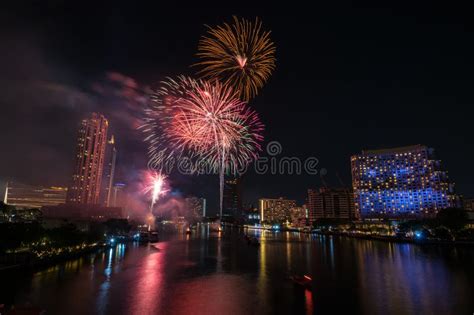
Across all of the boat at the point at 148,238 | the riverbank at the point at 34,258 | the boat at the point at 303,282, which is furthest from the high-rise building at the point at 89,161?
the boat at the point at 303,282

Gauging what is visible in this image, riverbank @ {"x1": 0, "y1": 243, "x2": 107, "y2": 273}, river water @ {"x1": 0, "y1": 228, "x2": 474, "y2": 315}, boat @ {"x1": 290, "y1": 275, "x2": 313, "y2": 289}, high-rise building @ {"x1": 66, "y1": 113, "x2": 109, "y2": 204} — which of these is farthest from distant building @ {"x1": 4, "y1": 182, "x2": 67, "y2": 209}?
boat @ {"x1": 290, "y1": 275, "x2": 313, "y2": 289}

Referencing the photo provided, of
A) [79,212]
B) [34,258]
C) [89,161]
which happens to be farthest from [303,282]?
[89,161]

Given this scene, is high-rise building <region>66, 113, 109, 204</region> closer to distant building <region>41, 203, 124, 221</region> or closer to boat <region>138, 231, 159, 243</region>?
distant building <region>41, 203, 124, 221</region>

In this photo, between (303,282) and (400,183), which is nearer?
(303,282)

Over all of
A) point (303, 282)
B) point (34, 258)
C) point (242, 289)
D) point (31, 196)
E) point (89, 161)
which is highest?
point (89, 161)

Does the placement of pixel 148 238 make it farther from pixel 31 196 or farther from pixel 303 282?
pixel 31 196

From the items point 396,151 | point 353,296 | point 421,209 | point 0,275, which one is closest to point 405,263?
point 353,296

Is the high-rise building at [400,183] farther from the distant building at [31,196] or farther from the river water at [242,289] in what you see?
the distant building at [31,196]
